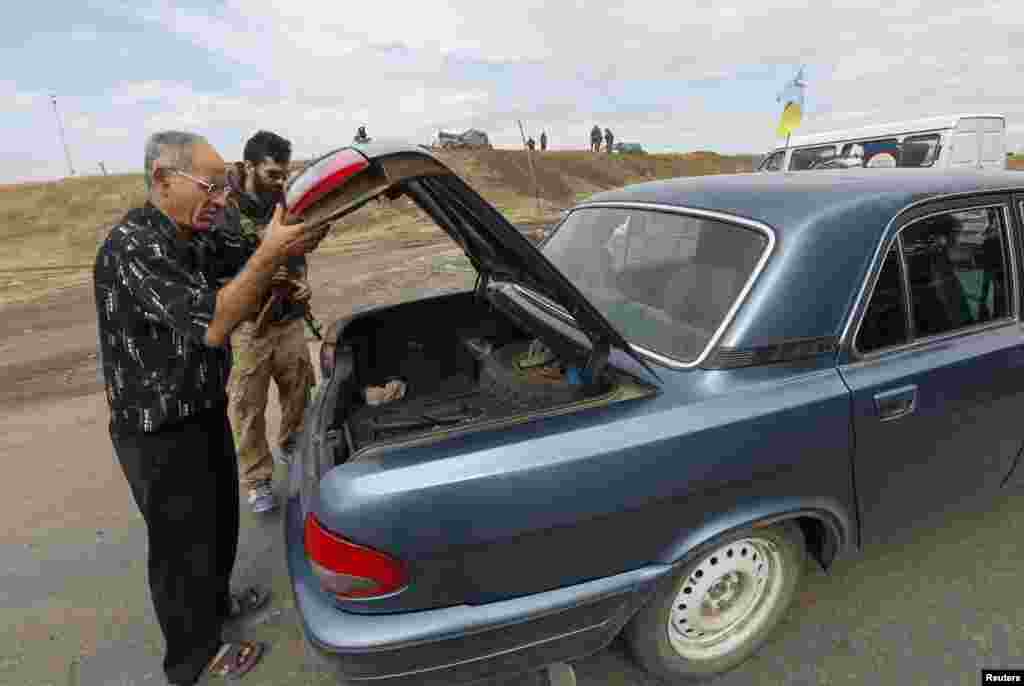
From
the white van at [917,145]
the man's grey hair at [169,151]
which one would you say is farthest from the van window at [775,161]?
the man's grey hair at [169,151]

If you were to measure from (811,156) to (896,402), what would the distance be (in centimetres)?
999

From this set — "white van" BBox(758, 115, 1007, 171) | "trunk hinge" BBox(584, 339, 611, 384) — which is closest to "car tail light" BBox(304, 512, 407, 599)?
"trunk hinge" BBox(584, 339, 611, 384)

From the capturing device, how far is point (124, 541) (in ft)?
9.75

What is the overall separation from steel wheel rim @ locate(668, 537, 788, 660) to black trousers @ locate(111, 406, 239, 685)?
167cm

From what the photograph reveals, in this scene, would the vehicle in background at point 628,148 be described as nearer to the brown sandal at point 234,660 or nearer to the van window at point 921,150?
the van window at point 921,150

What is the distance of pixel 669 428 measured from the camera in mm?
1580

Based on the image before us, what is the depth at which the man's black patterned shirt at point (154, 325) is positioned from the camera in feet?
5.25

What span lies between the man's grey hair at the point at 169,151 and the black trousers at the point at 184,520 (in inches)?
32.4

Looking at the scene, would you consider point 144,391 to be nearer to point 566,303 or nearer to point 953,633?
point 566,303

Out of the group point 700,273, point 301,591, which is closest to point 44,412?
point 301,591

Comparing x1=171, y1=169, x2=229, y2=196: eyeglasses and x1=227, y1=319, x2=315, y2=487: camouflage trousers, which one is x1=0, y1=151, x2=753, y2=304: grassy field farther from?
x1=171, y1=169, x2=229, y2=196: eyeglasses

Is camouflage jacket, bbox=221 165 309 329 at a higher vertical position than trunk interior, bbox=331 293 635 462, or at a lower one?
higher

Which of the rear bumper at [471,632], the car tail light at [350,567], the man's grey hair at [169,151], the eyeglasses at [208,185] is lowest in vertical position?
the rear bumper at [471,632]

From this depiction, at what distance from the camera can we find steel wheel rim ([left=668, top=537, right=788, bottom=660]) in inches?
74.1
